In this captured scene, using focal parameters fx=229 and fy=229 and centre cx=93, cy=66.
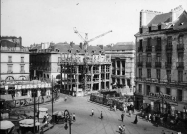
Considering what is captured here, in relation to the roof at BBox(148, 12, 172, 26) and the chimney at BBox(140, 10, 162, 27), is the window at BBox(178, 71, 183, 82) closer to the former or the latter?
the roof at BBox(148, 12, 172, 26)

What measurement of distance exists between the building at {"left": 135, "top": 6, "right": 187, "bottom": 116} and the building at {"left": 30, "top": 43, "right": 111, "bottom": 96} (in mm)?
22926

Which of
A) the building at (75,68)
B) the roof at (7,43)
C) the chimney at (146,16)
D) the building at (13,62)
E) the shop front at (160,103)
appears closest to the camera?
the shop front at (160,103)

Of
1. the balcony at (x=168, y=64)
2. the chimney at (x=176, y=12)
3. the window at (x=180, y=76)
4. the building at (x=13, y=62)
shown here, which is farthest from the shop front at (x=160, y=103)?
the building at (x=13, y=62)

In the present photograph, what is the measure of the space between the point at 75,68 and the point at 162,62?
30797 mm

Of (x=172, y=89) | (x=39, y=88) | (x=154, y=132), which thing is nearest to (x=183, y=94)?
(x=172, y=89)

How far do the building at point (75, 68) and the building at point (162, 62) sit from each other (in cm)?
2293

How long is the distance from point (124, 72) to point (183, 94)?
44528 millimetres

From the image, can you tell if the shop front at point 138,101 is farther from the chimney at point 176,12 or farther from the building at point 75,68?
the building at point 75,68

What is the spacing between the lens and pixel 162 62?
143 feet

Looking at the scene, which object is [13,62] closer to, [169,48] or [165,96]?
[165,96]

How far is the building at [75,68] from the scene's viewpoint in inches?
2699

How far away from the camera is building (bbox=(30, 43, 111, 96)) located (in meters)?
68.6

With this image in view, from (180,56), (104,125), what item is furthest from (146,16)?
(104,125)

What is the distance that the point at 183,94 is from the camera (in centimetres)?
3938
